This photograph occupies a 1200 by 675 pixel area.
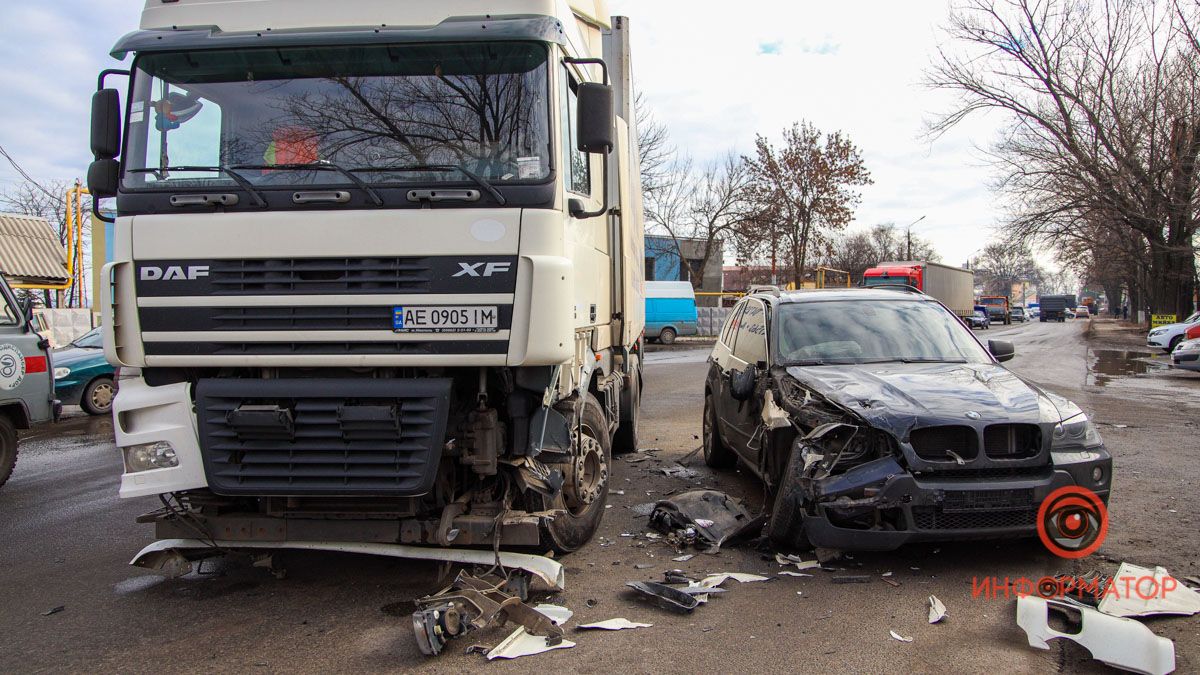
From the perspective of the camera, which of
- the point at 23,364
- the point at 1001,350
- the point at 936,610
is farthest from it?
the point at 23,364

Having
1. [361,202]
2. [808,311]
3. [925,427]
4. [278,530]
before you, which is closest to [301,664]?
[278,530]

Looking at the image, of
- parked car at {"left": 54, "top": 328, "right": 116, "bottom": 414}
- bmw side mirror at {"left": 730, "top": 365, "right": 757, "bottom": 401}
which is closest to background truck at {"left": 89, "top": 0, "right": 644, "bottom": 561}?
bmw side mirror at {"left": 730, "top": 365, "right": 757, "bottom": 401}

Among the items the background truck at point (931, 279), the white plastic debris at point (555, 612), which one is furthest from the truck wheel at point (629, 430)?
the background truck at point (931, 279)

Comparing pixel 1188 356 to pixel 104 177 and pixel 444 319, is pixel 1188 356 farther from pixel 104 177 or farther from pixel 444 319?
pixel 104 177

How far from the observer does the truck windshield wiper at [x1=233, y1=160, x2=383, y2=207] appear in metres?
4.22

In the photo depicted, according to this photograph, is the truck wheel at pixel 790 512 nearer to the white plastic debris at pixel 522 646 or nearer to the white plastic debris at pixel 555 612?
the white plastic debris at pixel 555 612

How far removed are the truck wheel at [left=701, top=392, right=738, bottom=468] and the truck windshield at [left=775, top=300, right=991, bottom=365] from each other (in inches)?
63.3

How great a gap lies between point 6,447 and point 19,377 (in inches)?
27.3

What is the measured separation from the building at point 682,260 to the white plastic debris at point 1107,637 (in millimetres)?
36310

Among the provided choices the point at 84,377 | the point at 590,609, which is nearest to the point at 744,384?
the point at 590,609

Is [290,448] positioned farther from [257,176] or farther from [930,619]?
[930,619]

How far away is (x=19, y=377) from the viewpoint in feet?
25.7

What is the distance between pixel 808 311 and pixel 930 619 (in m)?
3.05

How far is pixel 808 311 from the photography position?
21.7 ft
